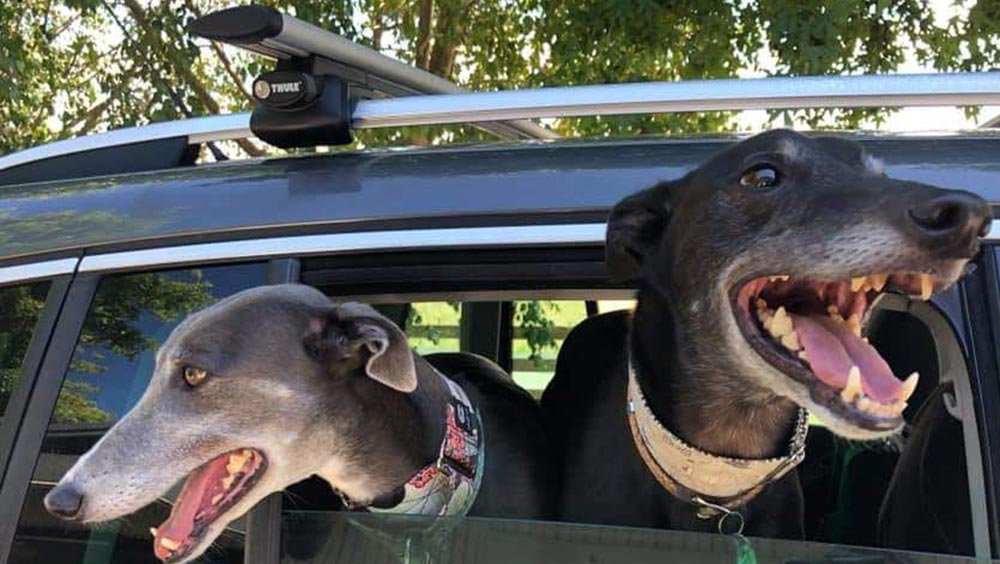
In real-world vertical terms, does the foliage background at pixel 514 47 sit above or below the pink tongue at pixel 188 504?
above

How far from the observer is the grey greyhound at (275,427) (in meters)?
2.12

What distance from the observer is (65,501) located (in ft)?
6.76

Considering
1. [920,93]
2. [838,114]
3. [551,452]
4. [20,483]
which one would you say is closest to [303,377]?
[20,483]

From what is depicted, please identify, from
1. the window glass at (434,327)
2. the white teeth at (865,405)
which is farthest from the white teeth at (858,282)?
the window glass at (434,327)

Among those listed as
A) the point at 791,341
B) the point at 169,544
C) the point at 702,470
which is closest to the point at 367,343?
the point at 169,544

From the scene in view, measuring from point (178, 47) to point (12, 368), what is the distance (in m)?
4.98

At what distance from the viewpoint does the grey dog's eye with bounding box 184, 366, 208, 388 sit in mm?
2227

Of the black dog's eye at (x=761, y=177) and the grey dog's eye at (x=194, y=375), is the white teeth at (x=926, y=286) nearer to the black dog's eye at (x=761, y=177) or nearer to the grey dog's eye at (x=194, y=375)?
the black dog's eye at (x=761, y=177)

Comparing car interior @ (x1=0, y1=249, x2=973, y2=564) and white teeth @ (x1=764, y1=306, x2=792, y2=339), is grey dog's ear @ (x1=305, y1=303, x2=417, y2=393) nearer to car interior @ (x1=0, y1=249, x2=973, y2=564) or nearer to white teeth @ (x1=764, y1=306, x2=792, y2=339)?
car interior @ (x1=0, y1=249, x2=973, y2=564)

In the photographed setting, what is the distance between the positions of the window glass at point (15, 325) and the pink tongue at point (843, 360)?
5.37ft

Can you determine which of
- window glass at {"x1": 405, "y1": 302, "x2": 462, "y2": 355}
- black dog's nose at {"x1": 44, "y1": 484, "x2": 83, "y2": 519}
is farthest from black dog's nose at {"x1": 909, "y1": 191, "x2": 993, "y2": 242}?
window glass at {"x1": 405, "y1": 302, "x2": 462, "y2": 355}

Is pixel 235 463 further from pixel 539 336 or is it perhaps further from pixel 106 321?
pixel 539 336

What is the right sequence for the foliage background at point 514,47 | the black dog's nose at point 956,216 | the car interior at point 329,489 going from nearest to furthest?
the black dog's nose at point 956,216 < the car interior at point 329,489 < the foliage background at point 514,47

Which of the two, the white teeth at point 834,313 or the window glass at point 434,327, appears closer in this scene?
the white teeth at point 834,313
